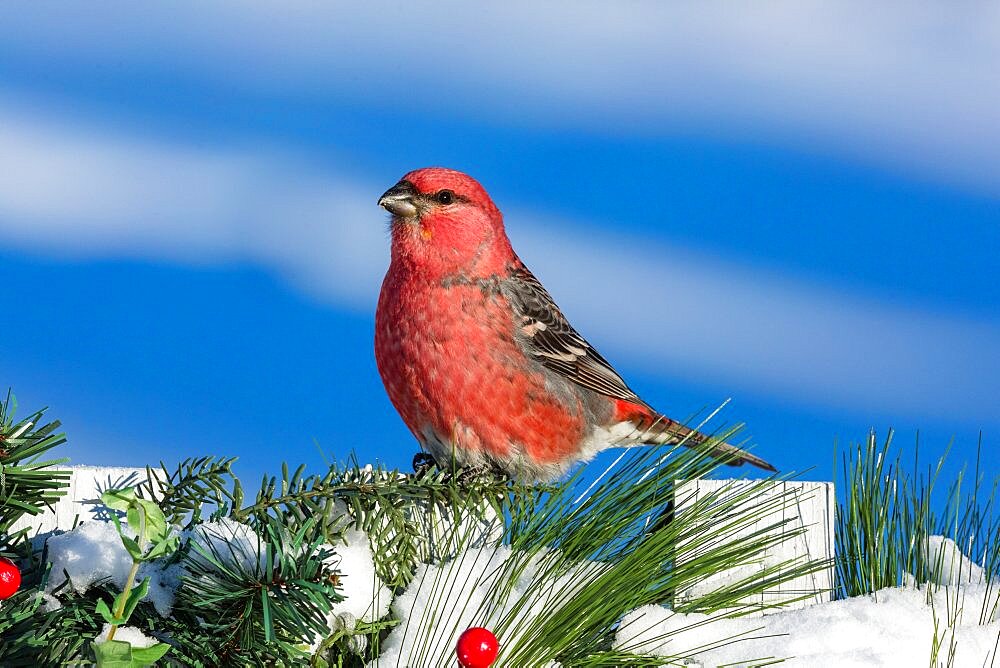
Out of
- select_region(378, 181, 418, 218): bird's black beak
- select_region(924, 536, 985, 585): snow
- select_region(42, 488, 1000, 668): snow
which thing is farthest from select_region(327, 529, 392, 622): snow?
select_region(924, 536, 985, 585): snow

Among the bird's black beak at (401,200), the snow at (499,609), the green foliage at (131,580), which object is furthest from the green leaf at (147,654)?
the bird's black beak at (401,200)

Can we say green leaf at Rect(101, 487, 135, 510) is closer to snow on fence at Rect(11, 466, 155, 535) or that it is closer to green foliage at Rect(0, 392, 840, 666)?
green foliage at Rect(0, 392, 840, 666)

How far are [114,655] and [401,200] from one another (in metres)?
2.74

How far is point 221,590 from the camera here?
215 cm

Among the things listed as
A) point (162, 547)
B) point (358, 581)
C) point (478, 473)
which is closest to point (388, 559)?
point (358, 581)

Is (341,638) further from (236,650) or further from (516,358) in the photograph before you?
(516,358)

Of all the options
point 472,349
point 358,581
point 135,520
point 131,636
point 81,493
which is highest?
point 472,349

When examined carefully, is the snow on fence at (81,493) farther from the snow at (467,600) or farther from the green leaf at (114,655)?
the green leaf at (114,655)

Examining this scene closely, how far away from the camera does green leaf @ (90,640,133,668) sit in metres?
1.75

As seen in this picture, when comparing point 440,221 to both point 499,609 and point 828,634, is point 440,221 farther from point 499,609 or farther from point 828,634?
point 828,634

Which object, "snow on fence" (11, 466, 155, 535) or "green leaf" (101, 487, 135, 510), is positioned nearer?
"green leaf" (101, 487, 135, 510)

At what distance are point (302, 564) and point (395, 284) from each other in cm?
217

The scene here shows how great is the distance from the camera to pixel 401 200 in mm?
4254

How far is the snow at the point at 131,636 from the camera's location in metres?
2.19
